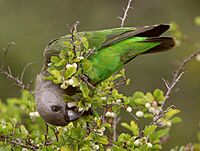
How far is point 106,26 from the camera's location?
9.97 metres

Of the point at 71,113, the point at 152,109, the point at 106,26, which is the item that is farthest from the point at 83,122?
the point at 106,26

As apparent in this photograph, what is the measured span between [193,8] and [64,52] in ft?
24.0

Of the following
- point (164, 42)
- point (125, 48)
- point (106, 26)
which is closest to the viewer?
point (164, 42)

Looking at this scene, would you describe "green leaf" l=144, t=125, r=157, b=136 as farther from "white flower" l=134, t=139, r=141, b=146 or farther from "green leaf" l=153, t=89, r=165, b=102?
"green leaf" l=153, t=89, r=165, b=102

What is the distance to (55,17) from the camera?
10.3 m

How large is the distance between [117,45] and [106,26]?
19.1 ft

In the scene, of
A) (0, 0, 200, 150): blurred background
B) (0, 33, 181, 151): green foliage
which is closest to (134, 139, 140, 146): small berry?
(0, 33, 181, 151): green foliage

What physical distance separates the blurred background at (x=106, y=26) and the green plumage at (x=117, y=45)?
4.72 meters

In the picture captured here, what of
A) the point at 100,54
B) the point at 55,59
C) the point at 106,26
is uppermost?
the point at 106,26

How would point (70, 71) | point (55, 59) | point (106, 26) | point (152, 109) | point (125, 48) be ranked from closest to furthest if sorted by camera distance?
1. point (70, 71)
2. point (55, 59)
3. point (152, 109)
4. point (125, 48)
5. point (106, 26)

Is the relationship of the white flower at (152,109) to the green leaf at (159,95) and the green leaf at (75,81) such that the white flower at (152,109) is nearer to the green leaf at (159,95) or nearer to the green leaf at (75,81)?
the green leaf at (159,95)

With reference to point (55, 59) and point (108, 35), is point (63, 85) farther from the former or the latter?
point (108, 35)

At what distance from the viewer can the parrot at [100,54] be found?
344cm

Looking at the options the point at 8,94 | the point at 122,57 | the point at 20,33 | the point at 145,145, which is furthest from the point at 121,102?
the point at 20,33
